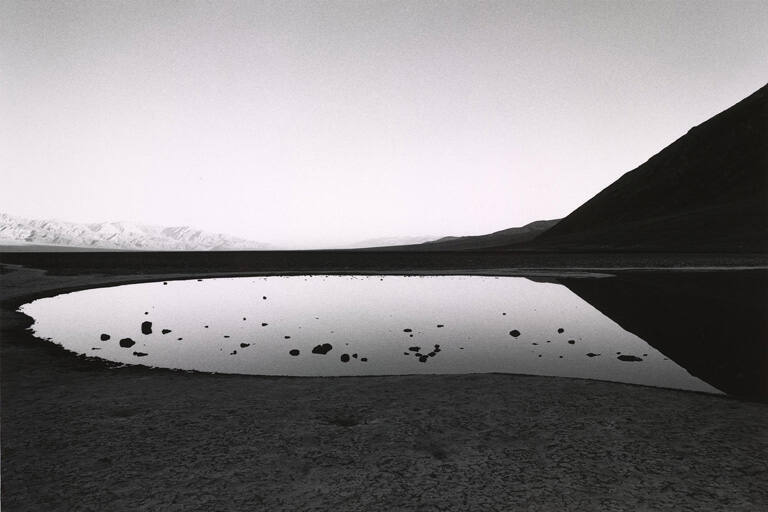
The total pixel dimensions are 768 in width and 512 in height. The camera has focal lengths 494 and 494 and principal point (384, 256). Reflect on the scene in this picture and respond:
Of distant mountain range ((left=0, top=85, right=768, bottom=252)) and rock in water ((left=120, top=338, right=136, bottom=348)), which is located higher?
distant mountain range ((left=0, top=85, right=768, bottom=252))

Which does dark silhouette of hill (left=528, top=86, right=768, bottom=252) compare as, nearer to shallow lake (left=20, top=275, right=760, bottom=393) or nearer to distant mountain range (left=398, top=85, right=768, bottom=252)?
distant mountain range (left=398, top=85, right=768, bottom=252)

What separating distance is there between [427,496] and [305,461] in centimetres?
186

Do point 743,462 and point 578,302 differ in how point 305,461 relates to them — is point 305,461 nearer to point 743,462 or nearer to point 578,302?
point 743,462

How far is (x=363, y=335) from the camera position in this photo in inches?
696

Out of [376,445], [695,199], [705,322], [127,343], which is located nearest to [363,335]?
[127,343]

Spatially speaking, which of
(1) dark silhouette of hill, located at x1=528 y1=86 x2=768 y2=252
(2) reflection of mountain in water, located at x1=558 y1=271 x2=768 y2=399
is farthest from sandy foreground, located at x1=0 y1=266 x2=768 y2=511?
(1) dark silhouette of hill, located at x1=528 y1=86 x2=768 y2=252

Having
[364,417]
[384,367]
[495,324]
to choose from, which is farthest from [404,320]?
[364,417]

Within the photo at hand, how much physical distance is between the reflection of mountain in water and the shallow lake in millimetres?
547

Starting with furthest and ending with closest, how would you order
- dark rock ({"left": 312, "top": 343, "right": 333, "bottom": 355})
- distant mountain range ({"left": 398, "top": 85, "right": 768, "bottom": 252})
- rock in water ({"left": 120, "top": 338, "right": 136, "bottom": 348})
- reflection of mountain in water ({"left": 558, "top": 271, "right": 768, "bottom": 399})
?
distant mountain range ({"left": 398, "top": 85, "right": 768, "bottom": 252}) < rock in water ({"left": 120, "top": 338, "right": 136, "bottom": 348}) < dark rock ({"left": 312, "top": 343, "right": 333, "bottom": 355}) < reflection of mountain in water ({"left": 558, "top": 271, "right": 768, "bottom": 399})

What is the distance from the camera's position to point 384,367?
1299 cm

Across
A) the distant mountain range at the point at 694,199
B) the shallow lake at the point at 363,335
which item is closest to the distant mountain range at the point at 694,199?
the distant mountain range at the point at 694,199

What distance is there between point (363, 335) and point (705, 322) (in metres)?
12.9

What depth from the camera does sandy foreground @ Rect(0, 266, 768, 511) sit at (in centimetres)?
586

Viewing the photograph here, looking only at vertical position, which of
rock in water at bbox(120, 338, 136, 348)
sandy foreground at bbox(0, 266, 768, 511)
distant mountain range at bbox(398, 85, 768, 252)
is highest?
distant mountain range at bbox(398, 85, 768, 252)
